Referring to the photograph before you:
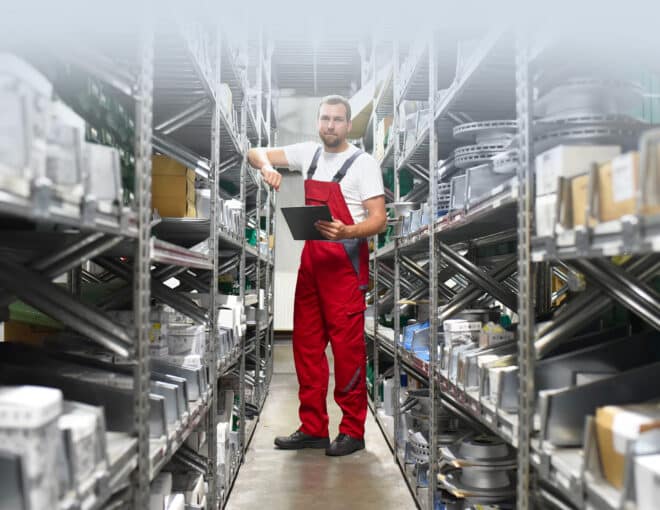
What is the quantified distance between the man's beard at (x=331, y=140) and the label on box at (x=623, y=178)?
9.77 feet

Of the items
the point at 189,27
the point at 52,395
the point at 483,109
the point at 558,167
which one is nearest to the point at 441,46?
the point at 483,109

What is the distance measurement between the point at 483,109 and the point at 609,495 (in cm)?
209

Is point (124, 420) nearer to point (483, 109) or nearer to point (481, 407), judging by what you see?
point (481, 407)

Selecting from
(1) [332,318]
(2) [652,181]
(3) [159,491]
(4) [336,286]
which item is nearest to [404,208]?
(4) [336,286]

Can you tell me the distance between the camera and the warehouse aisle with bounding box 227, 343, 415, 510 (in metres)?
3.28

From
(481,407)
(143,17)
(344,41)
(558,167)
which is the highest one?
(344,41)

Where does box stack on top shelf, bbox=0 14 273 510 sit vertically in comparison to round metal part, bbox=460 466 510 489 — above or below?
above

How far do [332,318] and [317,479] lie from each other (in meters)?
0.99

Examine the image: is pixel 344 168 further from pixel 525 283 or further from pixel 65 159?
pixel 65 159

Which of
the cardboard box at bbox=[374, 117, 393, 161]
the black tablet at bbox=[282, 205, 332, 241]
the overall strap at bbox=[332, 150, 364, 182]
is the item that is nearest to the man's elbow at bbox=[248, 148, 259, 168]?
the overall strap at bbox=[332, 150, 364, 182]

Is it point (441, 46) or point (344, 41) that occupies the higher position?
point (344, 41)

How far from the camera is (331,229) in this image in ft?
12.4

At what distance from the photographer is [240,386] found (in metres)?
3.97

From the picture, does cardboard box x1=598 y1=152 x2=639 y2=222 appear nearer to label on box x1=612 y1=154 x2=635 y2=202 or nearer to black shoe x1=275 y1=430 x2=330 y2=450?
label on box x1=612 y1=154 x2=635 y2=202
